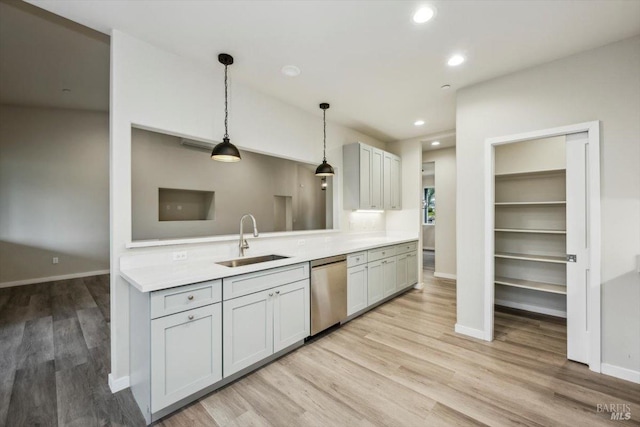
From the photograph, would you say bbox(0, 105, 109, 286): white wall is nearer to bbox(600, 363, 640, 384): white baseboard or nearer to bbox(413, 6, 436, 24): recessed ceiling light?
bbox(413, 6, 436, 24): recessed ceiling light

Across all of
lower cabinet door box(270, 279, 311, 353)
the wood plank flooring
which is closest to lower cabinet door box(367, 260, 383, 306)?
the wood plank flooring

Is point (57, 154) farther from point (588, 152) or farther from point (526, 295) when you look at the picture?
point (526, 295)

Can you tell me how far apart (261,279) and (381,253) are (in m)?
2.17

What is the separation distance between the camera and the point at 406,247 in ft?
15.0

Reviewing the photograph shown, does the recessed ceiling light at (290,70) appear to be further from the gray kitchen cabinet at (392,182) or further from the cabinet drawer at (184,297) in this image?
the gray kitchen cabinet at (392,182)

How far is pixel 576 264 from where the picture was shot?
2508 millimetres

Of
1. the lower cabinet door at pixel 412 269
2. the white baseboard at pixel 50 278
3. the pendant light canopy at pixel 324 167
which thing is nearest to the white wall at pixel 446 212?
the lower cabinet door at pixel 412 269

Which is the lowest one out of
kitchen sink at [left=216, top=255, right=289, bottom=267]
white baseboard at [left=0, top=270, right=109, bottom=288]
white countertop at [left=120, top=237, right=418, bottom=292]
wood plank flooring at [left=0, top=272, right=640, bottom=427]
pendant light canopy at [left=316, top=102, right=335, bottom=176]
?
wood plank flooring at [left=0, top=272, right=640, bottom=427]

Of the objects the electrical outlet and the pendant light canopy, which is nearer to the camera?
the electrical outlet

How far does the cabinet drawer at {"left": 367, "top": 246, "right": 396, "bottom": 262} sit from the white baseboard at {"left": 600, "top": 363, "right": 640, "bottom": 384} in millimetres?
2355

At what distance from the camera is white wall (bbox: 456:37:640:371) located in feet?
7.25

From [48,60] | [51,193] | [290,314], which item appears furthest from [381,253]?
[51,193]

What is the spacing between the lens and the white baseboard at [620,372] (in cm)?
217

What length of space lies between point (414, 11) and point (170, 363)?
3.03m
